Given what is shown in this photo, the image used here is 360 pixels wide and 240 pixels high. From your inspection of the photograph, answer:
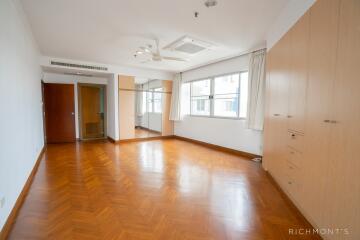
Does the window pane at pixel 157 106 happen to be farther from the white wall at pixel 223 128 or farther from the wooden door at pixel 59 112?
the wooden door at pixel 59 112

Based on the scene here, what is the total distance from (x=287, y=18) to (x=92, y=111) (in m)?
6.57

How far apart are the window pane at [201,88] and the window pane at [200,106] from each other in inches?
6.7

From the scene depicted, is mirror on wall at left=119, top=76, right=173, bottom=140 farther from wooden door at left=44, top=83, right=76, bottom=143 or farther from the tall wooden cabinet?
the tall wooden cabinet

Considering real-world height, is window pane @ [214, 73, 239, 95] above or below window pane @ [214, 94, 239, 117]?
above

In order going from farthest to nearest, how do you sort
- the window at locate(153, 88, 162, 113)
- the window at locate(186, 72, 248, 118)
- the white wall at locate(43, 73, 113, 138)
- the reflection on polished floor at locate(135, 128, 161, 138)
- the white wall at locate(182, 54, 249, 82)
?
the window at locate(153, 88, 162, 113), the reflection on polished floor at locate(135, 128, 161, 138), the white wall at locate(43, 73, 113, 138), the window at locate(186, 72, 248, 118), the white wall at locate(182, 54, 249, 82)

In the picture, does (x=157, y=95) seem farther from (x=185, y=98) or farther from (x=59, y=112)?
(x=59, y=112)

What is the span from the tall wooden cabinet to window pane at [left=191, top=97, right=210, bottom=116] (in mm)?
3172

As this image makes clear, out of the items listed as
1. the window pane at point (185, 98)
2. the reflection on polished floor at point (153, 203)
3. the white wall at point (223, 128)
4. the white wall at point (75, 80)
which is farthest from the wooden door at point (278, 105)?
the white wall at point (75, 80)

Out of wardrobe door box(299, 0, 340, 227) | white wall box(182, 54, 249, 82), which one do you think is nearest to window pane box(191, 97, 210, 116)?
white wall box(182, 54, 249, 82)

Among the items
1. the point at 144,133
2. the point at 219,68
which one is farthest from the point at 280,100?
the point at 144,133

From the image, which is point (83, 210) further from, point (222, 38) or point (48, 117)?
point (48, 117)

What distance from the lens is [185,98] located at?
6.61 metres

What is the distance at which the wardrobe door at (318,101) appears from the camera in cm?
155

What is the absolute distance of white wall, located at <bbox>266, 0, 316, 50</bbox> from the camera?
6.82 ft
